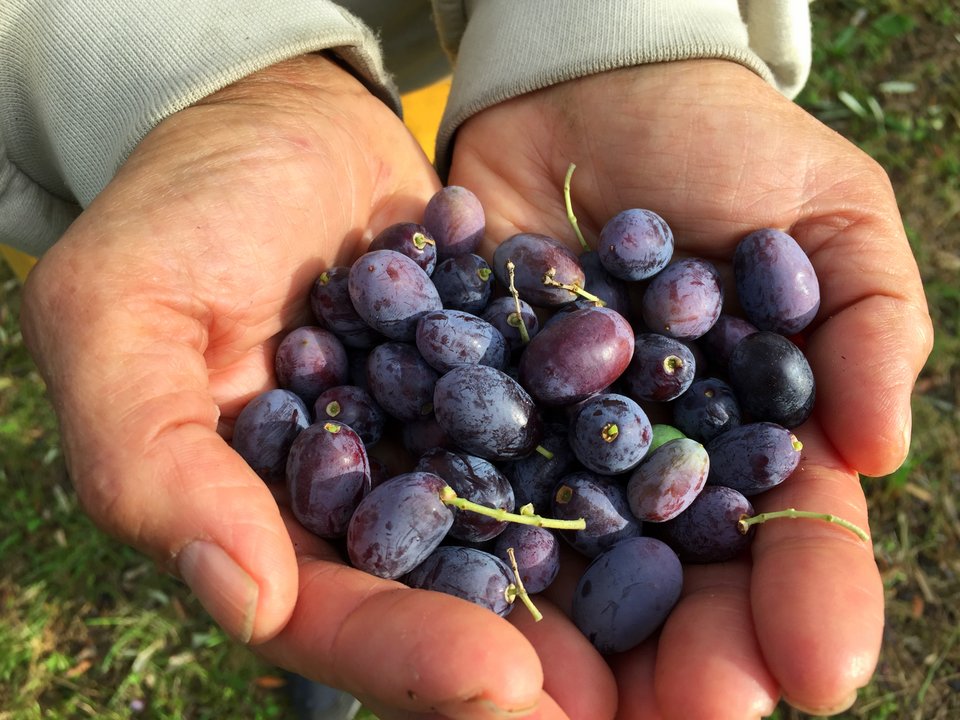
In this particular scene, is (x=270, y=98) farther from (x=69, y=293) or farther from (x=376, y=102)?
(x=69, y=293)

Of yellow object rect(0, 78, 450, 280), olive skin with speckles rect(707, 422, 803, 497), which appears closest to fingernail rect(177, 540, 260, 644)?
olive skin with speckles rect(707, 422, 803, 497)

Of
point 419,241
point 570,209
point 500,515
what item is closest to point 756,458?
point 500,515

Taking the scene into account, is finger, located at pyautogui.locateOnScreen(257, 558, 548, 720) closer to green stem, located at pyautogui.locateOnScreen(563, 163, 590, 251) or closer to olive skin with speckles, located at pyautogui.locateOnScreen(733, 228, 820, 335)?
olive skin with speckles, located at pyautogui.locateOnScreen(733, 228, 820, 335)

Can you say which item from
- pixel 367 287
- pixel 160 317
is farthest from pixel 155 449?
pixel 367 287

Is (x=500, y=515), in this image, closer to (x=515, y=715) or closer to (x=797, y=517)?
(x=515, y=715)

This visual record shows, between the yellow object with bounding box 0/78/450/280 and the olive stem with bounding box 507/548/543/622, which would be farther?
the yellow object with bounding box 0/78/450/280

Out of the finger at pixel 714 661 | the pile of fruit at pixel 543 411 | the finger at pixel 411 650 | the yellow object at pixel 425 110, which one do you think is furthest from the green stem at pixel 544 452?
the yellow object at pixel 425 110

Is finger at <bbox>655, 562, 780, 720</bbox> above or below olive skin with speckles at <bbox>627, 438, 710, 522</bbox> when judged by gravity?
below
